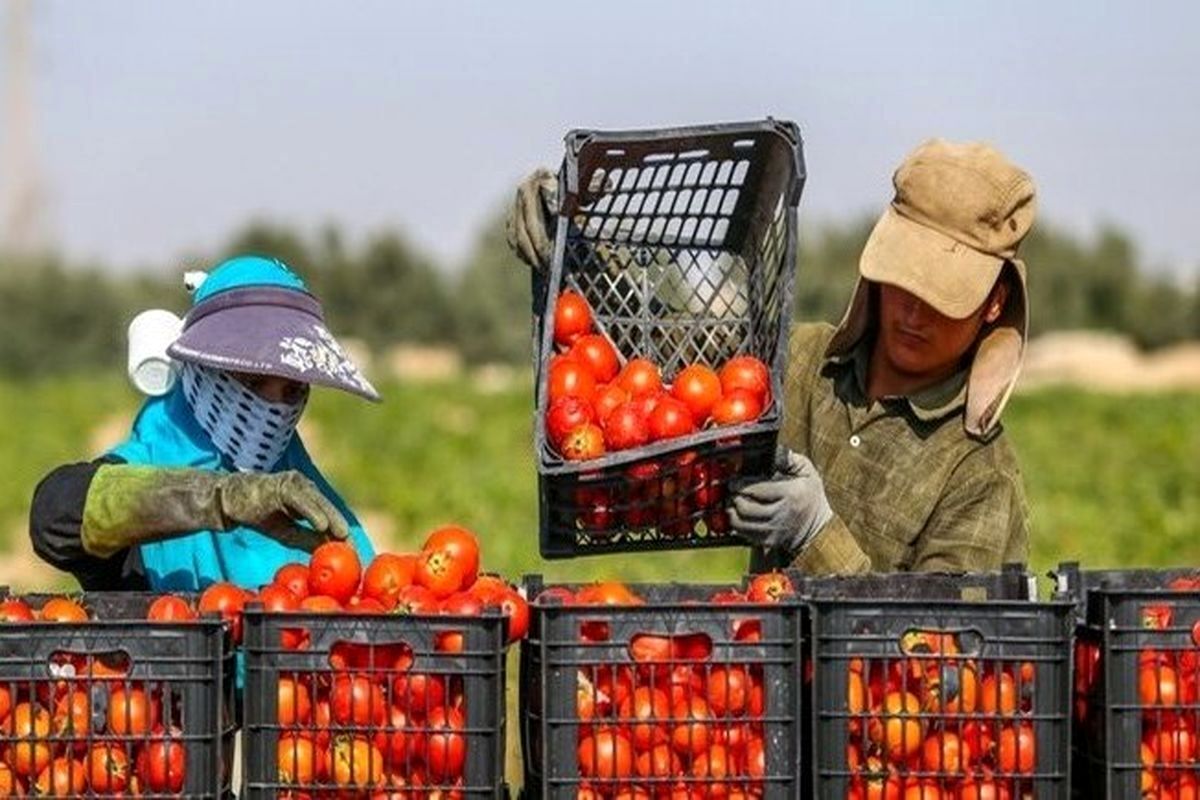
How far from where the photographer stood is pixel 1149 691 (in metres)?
3.78

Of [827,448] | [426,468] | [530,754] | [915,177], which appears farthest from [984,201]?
[426,468]

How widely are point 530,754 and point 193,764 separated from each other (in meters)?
0.58

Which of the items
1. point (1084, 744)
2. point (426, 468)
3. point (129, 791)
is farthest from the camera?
point (426, 468)

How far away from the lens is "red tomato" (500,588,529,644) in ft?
12.7

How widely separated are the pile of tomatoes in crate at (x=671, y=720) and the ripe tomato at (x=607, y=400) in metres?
0.64

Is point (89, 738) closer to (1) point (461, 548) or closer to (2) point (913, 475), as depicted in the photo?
(1) point (461, 548)

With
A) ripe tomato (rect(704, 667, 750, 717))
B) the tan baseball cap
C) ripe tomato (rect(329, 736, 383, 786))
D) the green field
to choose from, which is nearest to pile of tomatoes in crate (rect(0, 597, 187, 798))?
ripe tomato (rect(329, 736, 383, 786))

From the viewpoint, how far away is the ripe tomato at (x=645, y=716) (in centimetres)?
374

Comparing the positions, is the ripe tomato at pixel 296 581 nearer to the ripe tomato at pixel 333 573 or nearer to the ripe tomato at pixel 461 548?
the ripe tomato at pixel 333 573

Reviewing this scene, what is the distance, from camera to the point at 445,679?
3.72m

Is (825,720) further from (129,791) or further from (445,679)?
(129,791)

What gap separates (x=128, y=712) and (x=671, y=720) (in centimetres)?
88

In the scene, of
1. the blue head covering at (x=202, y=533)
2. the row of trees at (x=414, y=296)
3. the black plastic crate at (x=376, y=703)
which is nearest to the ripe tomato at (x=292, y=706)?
the black plastic crate at (x=376, y=703)

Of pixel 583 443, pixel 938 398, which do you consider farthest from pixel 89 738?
pixel 938 398
